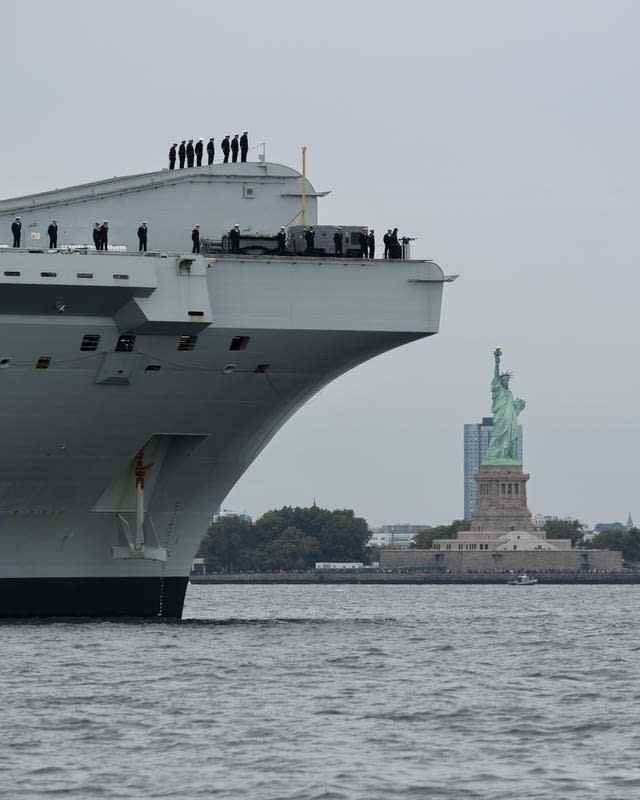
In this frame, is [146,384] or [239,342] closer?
[239,342]

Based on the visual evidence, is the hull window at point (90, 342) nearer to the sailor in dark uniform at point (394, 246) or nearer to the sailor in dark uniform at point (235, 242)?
the sailor in dark uniform at point (235, 242)

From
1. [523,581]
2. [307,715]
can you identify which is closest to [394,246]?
[307,715]

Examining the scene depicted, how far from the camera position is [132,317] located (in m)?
43.9

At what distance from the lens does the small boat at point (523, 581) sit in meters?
187

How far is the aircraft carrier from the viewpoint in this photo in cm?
4400

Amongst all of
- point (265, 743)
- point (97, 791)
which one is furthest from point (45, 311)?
point (97, 791)

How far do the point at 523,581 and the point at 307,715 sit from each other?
520ft

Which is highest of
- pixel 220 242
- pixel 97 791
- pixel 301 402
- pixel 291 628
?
pixel 220 242

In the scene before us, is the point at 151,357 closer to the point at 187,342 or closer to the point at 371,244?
the point at 187,342

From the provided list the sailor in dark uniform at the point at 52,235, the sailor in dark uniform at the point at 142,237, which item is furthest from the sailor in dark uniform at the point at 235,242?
the sailor in dark uniform at the point at 52,235

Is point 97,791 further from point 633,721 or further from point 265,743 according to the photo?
point 633,721

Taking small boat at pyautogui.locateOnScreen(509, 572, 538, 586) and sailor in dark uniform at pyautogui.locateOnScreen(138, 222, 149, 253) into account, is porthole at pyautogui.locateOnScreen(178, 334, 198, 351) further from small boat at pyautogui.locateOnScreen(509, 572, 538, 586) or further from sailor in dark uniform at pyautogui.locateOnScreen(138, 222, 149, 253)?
small boat at pyautogui.locateOnScreen(509, 572, 538, 586)

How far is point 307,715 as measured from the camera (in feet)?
102

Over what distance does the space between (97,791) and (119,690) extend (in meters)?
9.89
